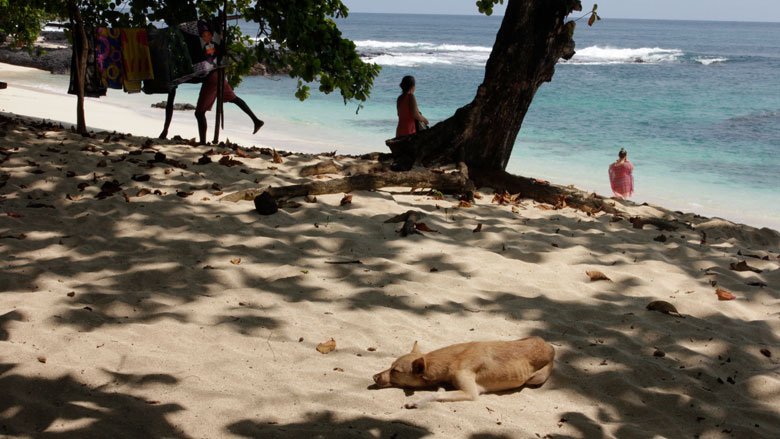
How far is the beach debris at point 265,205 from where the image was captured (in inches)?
230

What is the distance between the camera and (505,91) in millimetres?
7938

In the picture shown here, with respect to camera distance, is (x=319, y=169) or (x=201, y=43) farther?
(x=201, y=43)

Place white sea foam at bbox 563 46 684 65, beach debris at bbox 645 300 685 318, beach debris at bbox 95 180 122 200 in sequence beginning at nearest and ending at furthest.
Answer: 1. beach debris at bbox 645 300 685 318
2. beach debris at bbox 95 180 122 200
3. white sea foam at bbox 563 46 684 65

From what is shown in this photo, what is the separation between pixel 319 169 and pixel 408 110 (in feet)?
7.35

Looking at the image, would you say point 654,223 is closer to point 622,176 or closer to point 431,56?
point 622,176

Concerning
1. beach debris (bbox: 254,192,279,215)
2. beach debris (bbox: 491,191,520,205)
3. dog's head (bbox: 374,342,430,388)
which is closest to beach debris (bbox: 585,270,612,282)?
dog's head (bbox: 374,342,430,388)

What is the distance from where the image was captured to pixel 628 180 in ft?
37.7

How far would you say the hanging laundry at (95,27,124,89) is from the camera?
31.0 feet

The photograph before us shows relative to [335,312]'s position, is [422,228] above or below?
above

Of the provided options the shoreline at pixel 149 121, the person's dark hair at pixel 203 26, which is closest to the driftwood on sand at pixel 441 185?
the person's dark hair at pixel 203 26

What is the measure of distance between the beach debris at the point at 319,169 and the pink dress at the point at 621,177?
5.39m

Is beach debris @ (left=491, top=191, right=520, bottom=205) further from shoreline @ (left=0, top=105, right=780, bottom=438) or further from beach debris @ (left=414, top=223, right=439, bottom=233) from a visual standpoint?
beach debris @ (left=414, top=223, right=439, bottom=233)

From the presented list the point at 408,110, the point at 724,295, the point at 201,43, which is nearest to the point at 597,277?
the point at 724,295

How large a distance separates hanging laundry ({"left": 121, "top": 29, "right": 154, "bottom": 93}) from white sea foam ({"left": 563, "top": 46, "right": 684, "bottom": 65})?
45.2 metres
